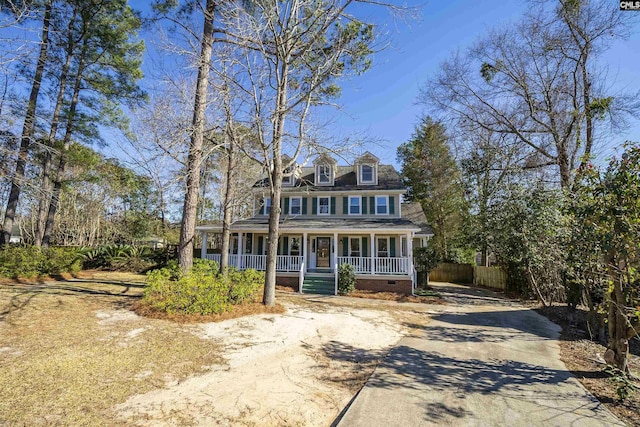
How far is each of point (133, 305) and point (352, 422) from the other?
6.80 metres

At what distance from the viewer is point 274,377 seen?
4.47 metres

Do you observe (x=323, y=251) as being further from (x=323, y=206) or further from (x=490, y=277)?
(x=490, y=277)

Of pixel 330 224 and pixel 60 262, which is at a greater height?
pixel 330 224

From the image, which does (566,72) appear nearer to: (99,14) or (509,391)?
(509,391)

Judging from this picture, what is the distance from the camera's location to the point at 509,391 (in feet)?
14.0

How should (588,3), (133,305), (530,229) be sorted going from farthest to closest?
1. (588,3)
2. (530,229)
3. (133,305)

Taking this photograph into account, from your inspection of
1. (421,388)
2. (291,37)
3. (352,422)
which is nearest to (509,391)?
(421,388)

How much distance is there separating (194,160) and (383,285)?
10048 mm

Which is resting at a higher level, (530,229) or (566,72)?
(566,72)

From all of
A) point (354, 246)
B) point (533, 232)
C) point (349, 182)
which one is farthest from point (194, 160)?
point (533, 232)

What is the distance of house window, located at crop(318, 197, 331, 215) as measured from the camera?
1777 cm

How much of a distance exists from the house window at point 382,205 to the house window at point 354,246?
2079 millimetres

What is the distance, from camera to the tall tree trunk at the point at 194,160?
30.2ft

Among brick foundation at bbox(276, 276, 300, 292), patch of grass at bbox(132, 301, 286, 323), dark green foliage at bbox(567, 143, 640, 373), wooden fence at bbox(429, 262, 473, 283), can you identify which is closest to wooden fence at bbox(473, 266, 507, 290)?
wooden fence at bbox(429, 262, 473, 283)
